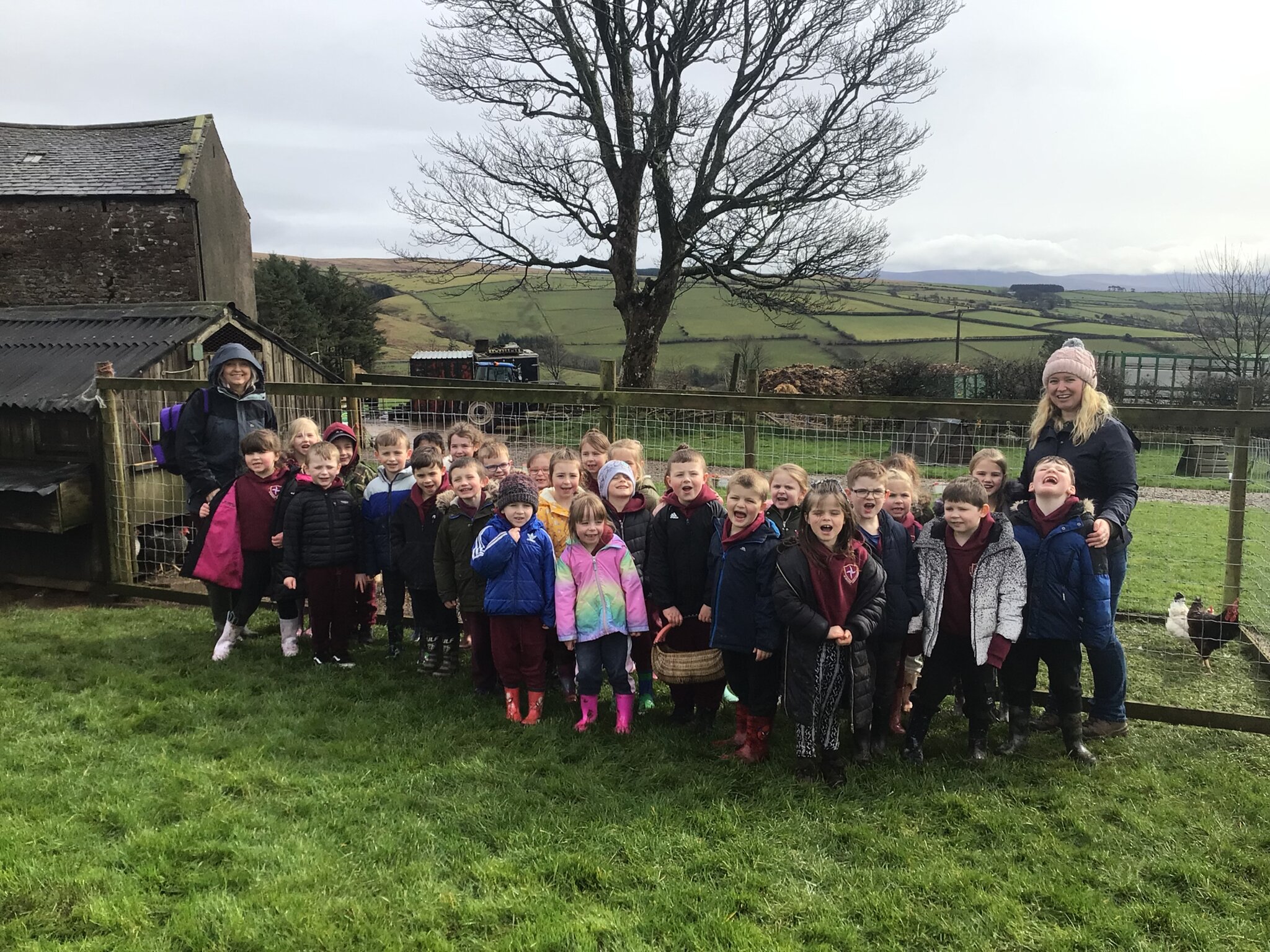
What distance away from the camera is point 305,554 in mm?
5492

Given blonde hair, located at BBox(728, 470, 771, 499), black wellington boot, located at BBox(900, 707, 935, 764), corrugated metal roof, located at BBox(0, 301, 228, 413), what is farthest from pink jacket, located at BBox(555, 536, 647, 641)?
corrugated metal roof, located at BBox(0, 301, 228, 413)

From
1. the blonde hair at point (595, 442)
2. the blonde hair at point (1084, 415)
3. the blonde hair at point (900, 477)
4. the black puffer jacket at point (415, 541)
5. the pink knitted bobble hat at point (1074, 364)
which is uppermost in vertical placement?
the pink knitted bobble hat at point (1074, 364)

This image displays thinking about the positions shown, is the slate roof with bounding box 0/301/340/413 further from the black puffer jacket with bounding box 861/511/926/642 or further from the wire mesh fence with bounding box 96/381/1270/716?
the black puffer jacket with bounding box 861/511/926/642

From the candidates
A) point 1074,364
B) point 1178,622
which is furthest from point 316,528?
point 1178,622

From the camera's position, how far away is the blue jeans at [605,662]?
458 cm

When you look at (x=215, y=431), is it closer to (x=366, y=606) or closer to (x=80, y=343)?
(x=366, y=606)

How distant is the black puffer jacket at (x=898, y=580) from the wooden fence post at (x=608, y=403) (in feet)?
7.63

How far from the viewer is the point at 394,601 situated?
5801mm

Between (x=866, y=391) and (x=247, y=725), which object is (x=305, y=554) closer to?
(x=247, y=725)

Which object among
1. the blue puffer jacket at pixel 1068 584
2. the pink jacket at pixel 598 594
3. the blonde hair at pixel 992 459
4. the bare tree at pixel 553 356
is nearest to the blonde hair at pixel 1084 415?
the blonde hair at pixel 992 459

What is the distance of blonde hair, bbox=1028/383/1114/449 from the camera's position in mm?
4191

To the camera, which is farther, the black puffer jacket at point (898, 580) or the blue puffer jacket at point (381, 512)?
the blue puffer jacket at point (381, 512)

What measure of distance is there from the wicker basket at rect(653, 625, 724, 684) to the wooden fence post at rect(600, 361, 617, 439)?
209 cm

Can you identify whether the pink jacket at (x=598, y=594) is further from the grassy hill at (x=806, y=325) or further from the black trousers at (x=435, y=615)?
the grassy hill at (x=806, y=325)
